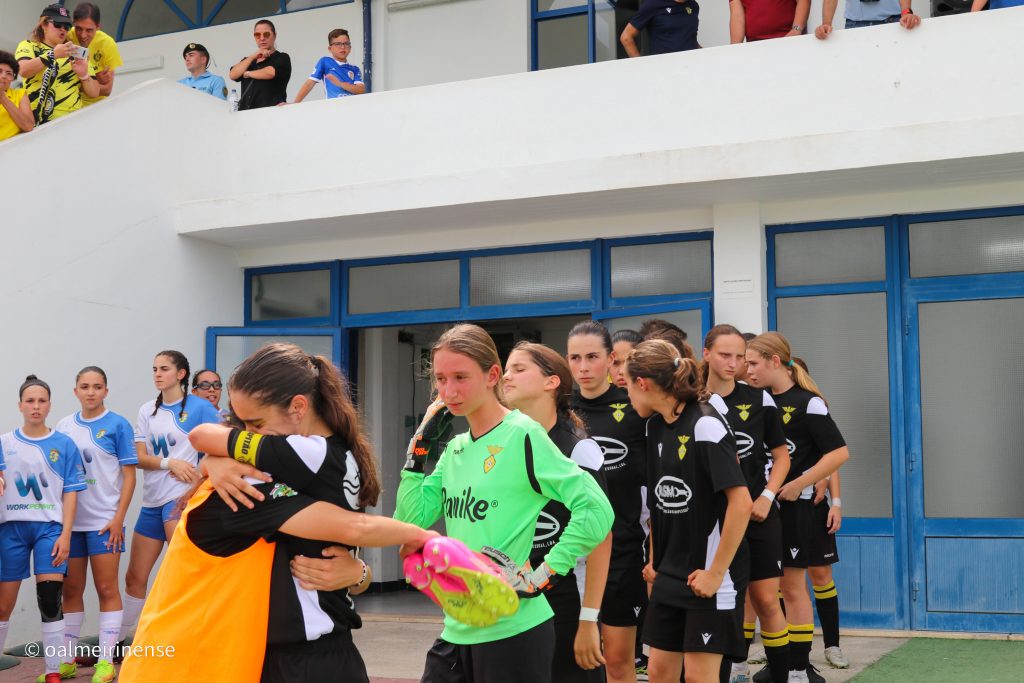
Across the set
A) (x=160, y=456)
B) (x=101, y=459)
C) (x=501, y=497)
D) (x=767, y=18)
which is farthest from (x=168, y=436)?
(x=767, y=18)

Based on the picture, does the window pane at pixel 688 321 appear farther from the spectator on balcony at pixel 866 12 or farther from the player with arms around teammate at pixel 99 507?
the player with arms around teammate at pixel 99 507

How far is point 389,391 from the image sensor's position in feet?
39.8

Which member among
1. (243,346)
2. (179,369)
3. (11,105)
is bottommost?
(179,369)

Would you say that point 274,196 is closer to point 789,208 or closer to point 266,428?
point 789,208

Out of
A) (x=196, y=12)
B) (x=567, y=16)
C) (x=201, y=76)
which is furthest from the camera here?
(x=196, y=12)

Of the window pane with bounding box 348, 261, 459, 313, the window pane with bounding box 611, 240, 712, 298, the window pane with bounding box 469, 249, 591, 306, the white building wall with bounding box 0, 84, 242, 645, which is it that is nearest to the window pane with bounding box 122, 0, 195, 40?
the white building wall with bounding box 0, 84, 242, 645

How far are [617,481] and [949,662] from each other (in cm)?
328

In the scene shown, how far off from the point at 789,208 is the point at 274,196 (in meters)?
4.41

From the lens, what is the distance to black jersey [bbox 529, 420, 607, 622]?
3955mm

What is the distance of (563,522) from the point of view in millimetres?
3975

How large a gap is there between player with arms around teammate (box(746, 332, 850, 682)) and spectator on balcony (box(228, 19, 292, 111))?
20.8ft

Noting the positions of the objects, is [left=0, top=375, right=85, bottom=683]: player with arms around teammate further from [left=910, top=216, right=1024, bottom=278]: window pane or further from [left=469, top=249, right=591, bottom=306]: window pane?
[left=910, top=216, right=1024, bottom=278]: window pane

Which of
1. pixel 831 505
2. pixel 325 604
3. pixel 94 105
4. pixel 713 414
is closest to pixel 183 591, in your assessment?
pixel 325 604

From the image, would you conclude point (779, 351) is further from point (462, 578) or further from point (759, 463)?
point (462, 578)
